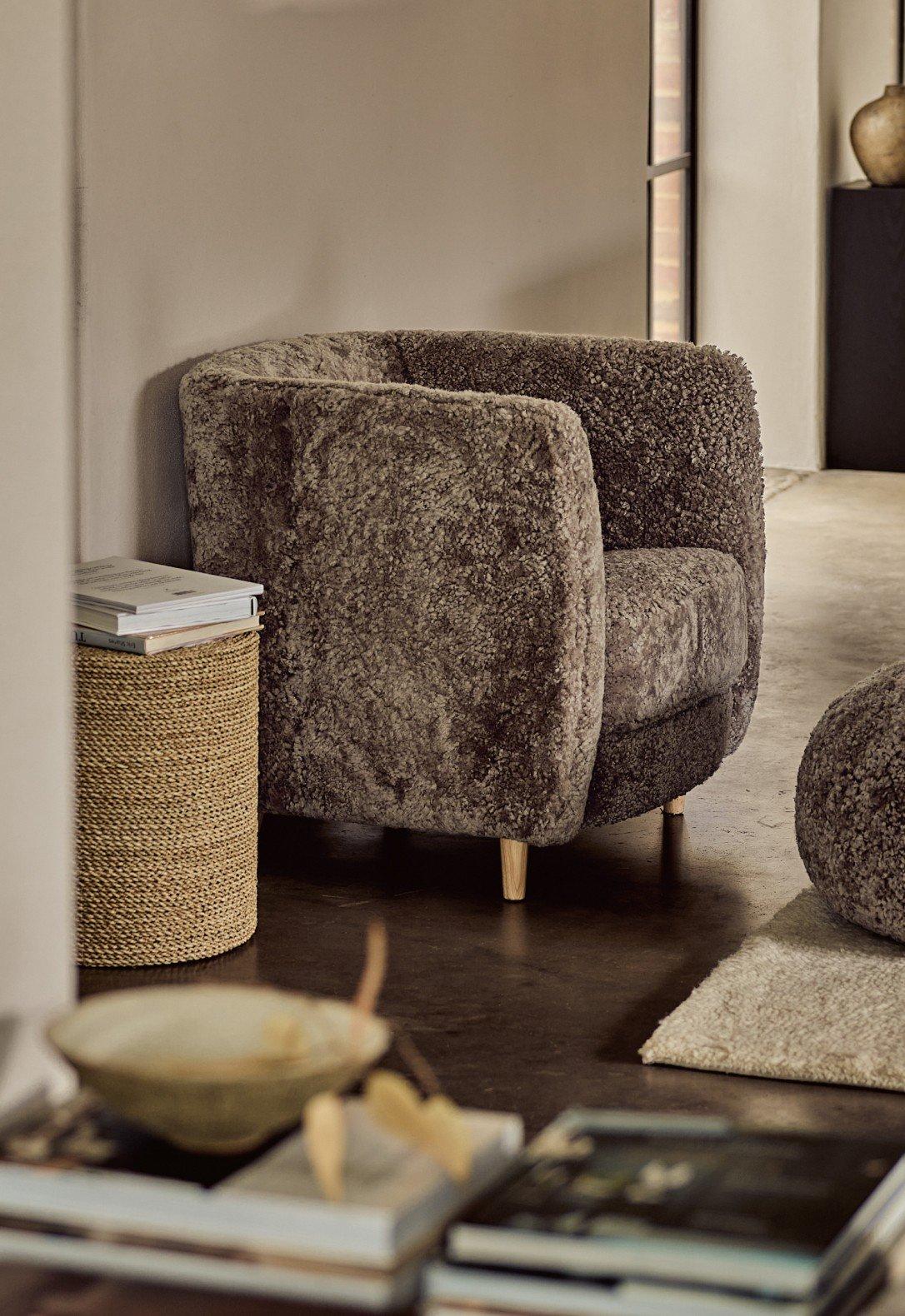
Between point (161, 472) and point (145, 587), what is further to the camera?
point (161, 472)

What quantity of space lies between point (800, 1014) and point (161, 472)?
1379 millimetres

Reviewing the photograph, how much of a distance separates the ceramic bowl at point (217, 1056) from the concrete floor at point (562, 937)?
1168 millimetres

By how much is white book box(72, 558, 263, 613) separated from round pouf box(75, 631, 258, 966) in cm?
6

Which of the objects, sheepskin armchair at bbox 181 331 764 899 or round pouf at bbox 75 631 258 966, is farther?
sheepskin armchair at bbox 181 331 764 899

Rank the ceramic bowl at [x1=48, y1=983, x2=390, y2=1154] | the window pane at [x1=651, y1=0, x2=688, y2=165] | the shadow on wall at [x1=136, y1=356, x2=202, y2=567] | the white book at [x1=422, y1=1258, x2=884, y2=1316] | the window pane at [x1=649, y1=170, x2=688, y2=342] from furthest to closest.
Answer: the window pane at [x1=649, y1=170, x2=688, y2=342], the window pane at [x1=651, y1=0, x2=688, y2=165], the shadow on wall at [x1=136, y1=356, x2=202, y2=567], the ceramic bowl at [x1=48, y1=983, x2=390, y2=1154], the white book at [x1=422, y1=1258, x2=884, y2=1316]

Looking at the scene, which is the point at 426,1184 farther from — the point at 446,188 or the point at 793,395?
the point at 793,395

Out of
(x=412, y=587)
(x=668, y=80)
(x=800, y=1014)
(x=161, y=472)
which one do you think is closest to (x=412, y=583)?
(x=412, y=587)

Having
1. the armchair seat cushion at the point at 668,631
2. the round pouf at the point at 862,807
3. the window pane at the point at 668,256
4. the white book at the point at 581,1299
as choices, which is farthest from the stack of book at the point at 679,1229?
the window pane at the point at 668,256

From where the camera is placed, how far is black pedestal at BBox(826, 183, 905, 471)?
22.6ft

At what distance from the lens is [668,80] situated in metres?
6.48

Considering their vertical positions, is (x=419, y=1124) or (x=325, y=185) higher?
(x=325, y=185)

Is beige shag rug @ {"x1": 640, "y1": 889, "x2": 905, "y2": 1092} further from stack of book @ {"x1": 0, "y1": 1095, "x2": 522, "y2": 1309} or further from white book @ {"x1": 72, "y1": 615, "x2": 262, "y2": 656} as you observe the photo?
stack of book @ {"x1": 0, "y1": 1095, "x2": 522, "y2": 1309}

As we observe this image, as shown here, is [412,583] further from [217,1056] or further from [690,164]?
[690,164]

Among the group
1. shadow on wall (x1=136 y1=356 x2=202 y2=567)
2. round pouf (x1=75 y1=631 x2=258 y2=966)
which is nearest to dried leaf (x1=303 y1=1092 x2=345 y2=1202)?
round pouf (x1=75 y1=631 x2=258 y2=966)
